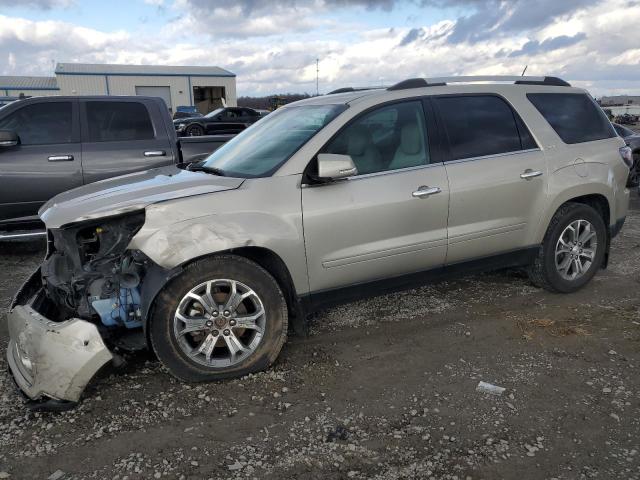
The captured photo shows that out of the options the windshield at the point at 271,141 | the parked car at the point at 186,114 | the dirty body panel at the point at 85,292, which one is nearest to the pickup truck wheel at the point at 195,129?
the parked car at the point at 186,114

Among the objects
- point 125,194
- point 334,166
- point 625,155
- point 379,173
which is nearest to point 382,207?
point 379,173

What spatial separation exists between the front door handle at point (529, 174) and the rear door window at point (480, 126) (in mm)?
206

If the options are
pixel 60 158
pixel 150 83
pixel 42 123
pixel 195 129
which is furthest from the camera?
pixel 150 83

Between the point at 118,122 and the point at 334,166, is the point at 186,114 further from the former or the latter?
the point at 334,166

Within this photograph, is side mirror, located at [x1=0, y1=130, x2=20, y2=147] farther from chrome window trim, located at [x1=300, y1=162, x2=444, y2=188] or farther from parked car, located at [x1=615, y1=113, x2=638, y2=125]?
parked car, located at [x1=615, y1=113, x2=638, y2=125]

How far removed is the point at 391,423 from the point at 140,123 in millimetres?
5161

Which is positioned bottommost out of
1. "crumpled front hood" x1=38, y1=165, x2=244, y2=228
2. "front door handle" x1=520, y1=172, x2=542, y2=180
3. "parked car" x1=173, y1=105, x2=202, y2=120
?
"front door handle" x1=520, y1=172, x2=542, y2=180

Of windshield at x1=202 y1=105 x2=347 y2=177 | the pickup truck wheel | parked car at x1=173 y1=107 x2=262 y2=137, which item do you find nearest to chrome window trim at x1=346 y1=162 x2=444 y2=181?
windshield at x1=202 y1=105 x2=347 y2=177

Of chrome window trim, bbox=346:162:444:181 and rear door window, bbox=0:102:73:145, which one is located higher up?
rear door window, bbox=0:102:73:145

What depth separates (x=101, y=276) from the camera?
3.28 metres

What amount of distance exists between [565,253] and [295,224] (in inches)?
107

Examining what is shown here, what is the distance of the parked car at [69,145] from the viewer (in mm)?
5852

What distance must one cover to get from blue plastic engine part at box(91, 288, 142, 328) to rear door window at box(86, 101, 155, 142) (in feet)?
11.9

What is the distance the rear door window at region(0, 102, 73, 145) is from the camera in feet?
19.7
